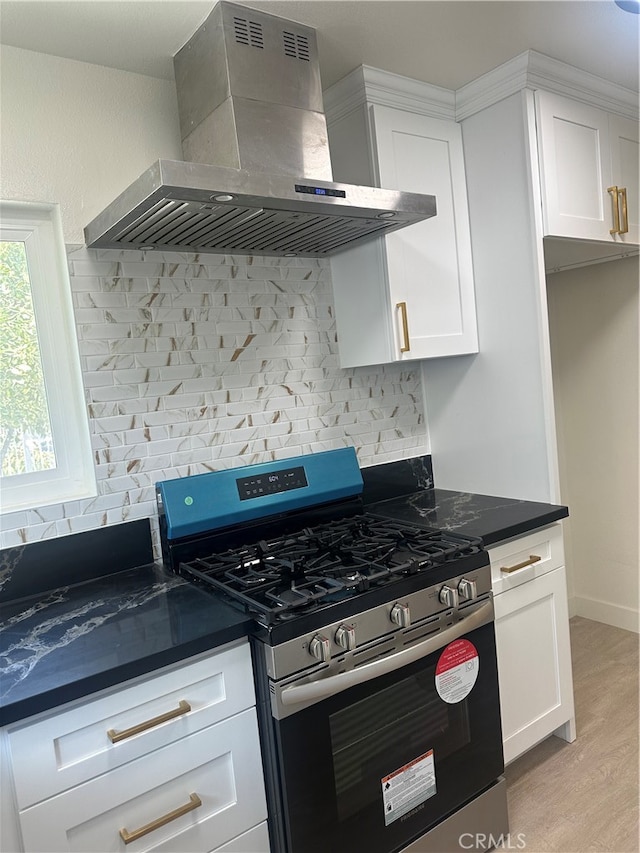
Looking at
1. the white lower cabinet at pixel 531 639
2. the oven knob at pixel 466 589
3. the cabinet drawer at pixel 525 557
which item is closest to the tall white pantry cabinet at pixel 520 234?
the cabinet drawer at pixel 525 557

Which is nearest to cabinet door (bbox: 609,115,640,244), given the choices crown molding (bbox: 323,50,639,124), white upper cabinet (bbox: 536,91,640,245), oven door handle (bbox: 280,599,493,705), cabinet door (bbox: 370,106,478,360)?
white upper cabinet (bbox: 536,91,640,245)

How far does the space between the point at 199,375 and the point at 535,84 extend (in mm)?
1484

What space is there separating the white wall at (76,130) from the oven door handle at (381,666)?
1.38 meters

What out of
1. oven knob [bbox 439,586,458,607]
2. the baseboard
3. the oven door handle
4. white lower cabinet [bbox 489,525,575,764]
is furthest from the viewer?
the baseboard

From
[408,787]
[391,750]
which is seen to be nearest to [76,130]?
[391,750]

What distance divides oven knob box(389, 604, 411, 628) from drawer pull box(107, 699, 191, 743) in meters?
0.53

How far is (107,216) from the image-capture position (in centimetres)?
167

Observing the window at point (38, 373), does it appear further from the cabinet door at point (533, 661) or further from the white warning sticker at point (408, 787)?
the cabinet door at point (533, 661)

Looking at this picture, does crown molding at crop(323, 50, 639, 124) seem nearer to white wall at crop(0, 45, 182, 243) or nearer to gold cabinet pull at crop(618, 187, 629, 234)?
gold cabinet pull at crop(618, 187, 629, 234)

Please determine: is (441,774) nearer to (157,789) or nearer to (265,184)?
(157,789)

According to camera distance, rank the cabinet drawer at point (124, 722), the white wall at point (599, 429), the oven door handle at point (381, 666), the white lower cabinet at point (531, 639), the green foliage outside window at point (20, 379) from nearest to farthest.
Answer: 1. the cabinet drawer at point (124, 722)
2. the oven door handle at point (381, 666)
3. the green foliage outside window at point (20, 379)
4. the white lower cabinet at point (531, 639)
5. the white wall at point (599, 429)

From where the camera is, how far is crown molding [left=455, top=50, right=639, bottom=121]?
212 cm

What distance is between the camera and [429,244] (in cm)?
224

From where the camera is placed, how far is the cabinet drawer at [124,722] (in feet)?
4.01
